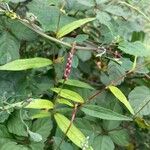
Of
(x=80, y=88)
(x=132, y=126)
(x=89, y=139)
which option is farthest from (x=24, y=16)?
(x=132, y=126)

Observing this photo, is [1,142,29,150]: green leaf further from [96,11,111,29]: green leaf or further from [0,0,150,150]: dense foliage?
[96,11,111,29]: green leaf

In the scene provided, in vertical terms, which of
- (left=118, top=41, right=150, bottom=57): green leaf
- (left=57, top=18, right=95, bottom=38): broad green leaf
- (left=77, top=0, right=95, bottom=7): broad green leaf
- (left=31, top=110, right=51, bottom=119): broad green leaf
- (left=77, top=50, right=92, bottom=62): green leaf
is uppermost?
(left=77, top=0, right=95, bottom=7): broad green leaf

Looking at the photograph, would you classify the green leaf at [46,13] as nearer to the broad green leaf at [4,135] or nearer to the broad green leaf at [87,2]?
the broad green leaf at [87,2]

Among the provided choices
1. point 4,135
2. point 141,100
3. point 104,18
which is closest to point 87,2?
point 104,18

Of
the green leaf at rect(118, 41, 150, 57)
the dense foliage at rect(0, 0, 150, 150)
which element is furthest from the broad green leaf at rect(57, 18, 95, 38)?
the green leaf at rect(118, 41, 150, 57)

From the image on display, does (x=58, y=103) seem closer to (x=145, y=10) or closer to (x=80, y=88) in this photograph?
(x=80, y=88)

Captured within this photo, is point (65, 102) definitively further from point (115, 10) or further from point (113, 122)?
point (115, 10)

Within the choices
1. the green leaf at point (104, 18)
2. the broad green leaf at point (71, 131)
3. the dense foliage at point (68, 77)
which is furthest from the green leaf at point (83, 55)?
the broad green leaf at point (71, 131)
